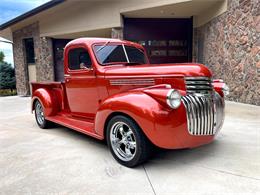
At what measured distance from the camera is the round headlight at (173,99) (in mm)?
2451

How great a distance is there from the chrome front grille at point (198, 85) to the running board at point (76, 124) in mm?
1474

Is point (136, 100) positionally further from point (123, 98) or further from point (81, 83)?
point (81, 83)

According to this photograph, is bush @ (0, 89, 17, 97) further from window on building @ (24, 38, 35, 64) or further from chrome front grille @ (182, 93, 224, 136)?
chrome front grille @ (182, 93, 224, 136)

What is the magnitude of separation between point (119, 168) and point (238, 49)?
6063 mm

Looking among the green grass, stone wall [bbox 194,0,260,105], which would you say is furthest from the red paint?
the green grass

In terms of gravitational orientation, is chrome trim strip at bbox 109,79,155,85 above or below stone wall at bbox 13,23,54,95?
below

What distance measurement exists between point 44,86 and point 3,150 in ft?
6.00

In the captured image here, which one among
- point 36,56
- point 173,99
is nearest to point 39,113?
point 173,99

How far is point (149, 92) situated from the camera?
8.75 feet

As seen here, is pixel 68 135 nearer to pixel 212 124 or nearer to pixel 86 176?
pixel 86 176

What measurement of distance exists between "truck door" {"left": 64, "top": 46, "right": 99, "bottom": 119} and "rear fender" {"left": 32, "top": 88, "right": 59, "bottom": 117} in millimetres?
442

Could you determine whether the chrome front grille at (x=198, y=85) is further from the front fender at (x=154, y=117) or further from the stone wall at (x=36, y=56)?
the stone wall at (x=36, y=56)

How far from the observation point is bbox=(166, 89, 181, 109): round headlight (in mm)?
2451

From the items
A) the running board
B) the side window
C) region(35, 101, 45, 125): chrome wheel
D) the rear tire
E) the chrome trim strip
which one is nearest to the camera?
the chrome trim strip
